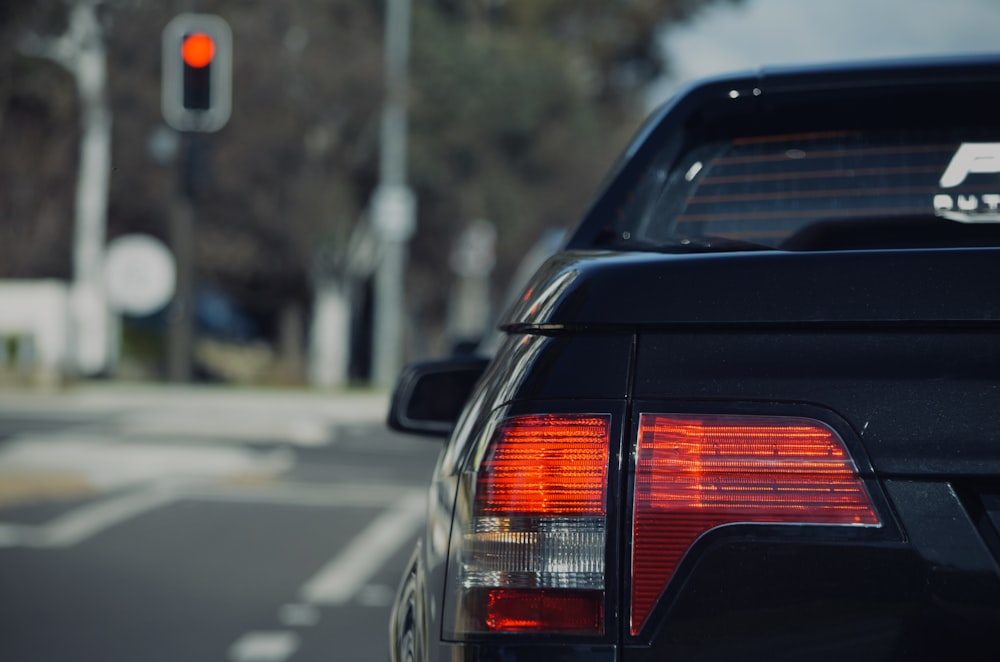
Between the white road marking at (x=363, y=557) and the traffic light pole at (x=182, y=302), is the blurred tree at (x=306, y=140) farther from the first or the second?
the white road marking at (x=363, y=557)

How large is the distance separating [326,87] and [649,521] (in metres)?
31.6

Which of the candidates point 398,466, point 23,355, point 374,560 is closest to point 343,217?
point 23,355

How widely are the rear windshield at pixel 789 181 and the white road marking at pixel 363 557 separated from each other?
4426mm

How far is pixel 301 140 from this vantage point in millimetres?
34094

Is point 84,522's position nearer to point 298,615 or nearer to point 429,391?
point 298,615

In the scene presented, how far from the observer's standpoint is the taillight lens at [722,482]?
2.01m

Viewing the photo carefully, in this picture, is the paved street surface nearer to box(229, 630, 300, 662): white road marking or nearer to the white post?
box(229, 630, 300, 662): white road marking

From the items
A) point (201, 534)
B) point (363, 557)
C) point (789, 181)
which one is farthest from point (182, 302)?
point (789, 181)

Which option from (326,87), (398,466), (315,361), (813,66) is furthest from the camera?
(315,361)

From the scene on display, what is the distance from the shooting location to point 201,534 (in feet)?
31.7

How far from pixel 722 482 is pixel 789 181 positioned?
5.48ft

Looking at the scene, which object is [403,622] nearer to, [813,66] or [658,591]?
[658,591]

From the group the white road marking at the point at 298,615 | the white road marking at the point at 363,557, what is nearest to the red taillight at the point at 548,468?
the white road marking at the point at 298,615

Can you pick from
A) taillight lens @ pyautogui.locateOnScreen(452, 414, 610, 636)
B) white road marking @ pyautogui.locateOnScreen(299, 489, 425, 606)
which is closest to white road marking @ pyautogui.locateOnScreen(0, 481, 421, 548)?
white road marking @ pyautogui.locateOnScreen(299, 489, 425, 606)
